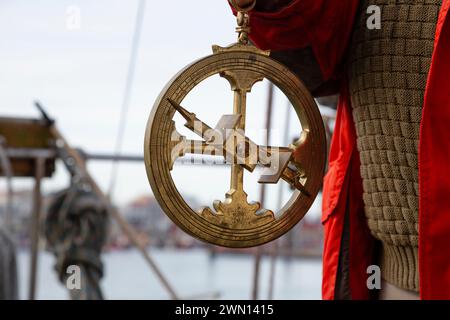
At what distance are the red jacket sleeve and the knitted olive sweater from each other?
0.12ft

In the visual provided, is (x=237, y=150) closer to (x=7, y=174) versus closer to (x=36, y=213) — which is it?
(x=7, y=174)

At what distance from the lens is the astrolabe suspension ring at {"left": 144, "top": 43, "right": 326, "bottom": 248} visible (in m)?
1.91

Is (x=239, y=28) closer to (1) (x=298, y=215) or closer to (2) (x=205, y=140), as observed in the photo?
(2) (x=205, y=140)

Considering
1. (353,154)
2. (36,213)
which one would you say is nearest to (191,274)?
(36,213)

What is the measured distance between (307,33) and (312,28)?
0.01 m

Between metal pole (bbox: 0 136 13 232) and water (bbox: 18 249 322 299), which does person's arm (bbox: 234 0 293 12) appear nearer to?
metal pole (bbox: 0 136 13 232)

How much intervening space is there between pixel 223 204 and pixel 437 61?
0.48 meters

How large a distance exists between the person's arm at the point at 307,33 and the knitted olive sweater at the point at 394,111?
0.04 meters

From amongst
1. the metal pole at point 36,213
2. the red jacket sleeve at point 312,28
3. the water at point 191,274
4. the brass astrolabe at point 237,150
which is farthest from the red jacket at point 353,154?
the water at point 191,274

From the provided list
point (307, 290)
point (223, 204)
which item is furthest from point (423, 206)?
point (307, 290)

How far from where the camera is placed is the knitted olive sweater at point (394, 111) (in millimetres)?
2143

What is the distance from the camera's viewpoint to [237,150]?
1.95 meters

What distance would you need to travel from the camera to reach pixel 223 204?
1.96 meters

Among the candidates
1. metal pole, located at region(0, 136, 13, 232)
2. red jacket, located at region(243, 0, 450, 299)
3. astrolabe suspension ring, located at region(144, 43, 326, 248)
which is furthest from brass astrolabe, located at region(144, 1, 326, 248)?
metal pole, located at region(0, 136, 13, 232)
